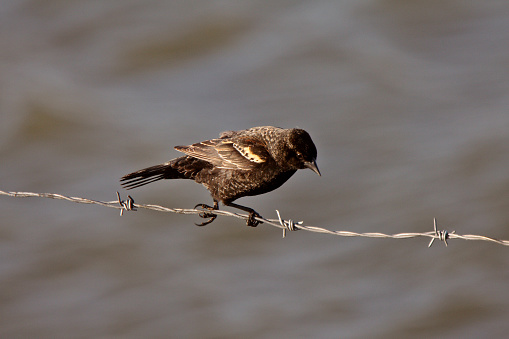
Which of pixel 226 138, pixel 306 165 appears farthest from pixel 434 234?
pixel 226 138

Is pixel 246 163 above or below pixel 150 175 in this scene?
below

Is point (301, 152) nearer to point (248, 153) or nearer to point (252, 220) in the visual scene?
Result: point (248, 153)

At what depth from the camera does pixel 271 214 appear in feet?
50.6

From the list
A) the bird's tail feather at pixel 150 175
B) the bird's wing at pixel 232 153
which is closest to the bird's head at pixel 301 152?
the bird's wing at pixel 232 153

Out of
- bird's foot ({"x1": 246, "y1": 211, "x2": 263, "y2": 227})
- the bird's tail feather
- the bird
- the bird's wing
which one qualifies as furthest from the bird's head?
the bird's tail feather

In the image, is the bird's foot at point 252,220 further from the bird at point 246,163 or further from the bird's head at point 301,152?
the bird's head at point 301,152

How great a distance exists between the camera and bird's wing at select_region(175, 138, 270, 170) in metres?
6.33

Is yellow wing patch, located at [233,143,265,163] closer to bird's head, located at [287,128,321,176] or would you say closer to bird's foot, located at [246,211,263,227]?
bird's head, located at [287,128,321,176]

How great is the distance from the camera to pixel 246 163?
6.34 metres

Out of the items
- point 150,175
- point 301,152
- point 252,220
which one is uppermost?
point 150,175

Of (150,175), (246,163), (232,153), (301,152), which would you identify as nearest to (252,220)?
(246,163)

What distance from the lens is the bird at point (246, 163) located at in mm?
6176

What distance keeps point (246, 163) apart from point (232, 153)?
8.0 inches

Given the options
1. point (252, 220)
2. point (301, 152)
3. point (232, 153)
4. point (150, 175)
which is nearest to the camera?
point (301, 152)
